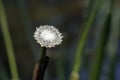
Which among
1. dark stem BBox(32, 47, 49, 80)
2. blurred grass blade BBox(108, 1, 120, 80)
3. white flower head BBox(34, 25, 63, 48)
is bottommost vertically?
blurred grass blade BBox(108, 1, 120, 80)

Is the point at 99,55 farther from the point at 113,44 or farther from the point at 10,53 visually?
the point at 113,44

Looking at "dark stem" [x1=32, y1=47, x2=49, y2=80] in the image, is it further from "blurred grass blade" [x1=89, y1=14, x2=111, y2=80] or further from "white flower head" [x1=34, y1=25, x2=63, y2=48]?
"blurred grass blade" [x1=89, y1=14, x2=111, y2=80]

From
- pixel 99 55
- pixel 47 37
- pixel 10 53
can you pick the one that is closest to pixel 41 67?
pixel 47 37

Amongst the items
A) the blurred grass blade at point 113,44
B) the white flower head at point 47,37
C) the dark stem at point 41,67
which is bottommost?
the blurred grass blade at point 113,44

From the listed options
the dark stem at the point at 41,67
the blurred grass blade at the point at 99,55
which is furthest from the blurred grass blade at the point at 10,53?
the dark stem at the point at 41,67

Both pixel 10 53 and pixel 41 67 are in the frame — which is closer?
pixel 41 67

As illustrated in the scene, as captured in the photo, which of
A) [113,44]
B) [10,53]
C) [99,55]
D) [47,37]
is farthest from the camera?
[113,44]

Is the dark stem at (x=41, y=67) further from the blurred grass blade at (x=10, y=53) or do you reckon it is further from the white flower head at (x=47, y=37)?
the blurred grass blade at (x=10, y=53)

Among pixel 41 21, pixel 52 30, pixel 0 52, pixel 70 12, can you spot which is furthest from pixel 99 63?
pixel 70 12

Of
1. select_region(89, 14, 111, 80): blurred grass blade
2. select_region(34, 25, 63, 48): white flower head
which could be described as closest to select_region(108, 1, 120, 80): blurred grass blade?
select_region(89, 14, 111, 80): blurred grass blade

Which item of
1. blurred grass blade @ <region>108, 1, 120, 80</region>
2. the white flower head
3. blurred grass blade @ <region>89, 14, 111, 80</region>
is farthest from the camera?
blurred grass blade @ <region>108, 1, 120, 80</region>

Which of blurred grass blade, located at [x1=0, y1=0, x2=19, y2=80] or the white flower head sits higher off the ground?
the white flower head
